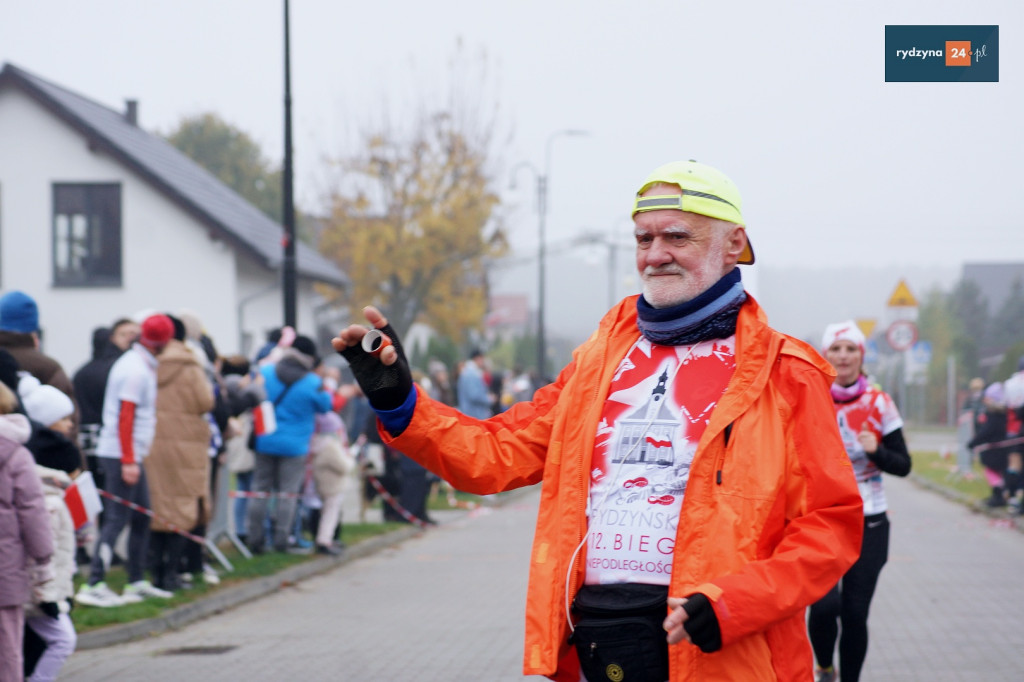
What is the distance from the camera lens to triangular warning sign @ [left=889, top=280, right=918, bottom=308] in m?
24.5

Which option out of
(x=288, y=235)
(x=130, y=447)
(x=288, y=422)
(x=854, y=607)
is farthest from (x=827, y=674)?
(x=288, y=235)

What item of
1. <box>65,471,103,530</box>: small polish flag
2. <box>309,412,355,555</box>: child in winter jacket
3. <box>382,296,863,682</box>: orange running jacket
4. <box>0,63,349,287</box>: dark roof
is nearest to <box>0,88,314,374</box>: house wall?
<box>0,63,349,287</box>: dark roof

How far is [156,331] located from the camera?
913 centimetres

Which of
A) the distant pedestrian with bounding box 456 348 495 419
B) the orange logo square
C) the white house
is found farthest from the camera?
the white house

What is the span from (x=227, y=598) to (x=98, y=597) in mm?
1194

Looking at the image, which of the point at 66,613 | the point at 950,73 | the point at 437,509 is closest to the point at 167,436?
the point at 66,613

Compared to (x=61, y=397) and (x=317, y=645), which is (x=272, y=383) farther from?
(x=61, y=397)

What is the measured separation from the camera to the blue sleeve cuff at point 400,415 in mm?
3291

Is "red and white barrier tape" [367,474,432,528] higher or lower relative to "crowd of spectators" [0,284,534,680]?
lower

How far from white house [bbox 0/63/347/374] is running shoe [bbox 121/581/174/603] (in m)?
Result: 18.1

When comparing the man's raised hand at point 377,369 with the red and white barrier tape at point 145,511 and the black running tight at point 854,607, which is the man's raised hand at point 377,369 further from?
the red and white barrier tape at point 145,511

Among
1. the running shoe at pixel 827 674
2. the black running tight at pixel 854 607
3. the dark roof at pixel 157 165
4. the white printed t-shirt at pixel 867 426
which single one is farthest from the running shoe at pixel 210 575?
the dark roof at pixel 157 165

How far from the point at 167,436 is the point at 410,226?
100.0 ft

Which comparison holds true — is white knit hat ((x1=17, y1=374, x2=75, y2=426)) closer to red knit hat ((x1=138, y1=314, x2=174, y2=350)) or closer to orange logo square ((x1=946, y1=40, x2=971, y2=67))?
red knit hat ((x1=138, y1=314, x2=174, y2=350))
